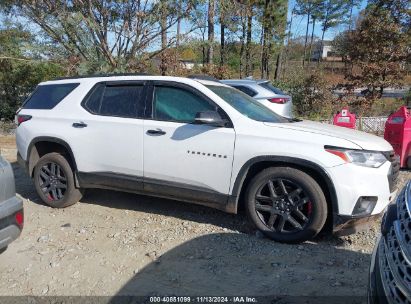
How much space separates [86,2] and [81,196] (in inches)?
267

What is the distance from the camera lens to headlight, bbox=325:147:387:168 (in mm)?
3836

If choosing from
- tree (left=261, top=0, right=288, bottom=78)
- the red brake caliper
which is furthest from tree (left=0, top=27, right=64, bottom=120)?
tree (left=261, top=0, right=288, bottom=78)

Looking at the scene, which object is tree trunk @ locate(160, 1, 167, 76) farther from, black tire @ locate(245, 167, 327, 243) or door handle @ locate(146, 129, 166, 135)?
black tire @ locate(245, 167, 327, 243)

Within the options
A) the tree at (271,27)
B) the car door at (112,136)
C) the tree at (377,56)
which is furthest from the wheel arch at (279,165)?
the tree at (271,27)

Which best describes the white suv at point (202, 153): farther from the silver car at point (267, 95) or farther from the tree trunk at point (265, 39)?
the tree trunk at point (265, 39)

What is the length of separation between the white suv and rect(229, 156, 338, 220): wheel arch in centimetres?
1

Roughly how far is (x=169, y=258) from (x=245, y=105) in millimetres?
1930

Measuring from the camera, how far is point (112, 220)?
16.0ft

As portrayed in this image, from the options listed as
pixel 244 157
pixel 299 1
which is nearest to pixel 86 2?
pixel 244 157

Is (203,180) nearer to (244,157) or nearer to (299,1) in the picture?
(244,157)

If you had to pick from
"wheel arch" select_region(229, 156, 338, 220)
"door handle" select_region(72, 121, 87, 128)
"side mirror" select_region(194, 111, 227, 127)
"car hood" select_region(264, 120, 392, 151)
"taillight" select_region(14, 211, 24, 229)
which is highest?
"side mirror" select_region(194, 111, 227, 127)

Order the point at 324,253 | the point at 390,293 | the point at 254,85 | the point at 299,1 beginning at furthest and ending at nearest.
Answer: the point at 299,1
the point at 254,85
the point at 324,253
the point at 390,293

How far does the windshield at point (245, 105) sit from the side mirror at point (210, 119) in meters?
0.29

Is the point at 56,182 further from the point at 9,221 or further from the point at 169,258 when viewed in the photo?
the point at 169,258
